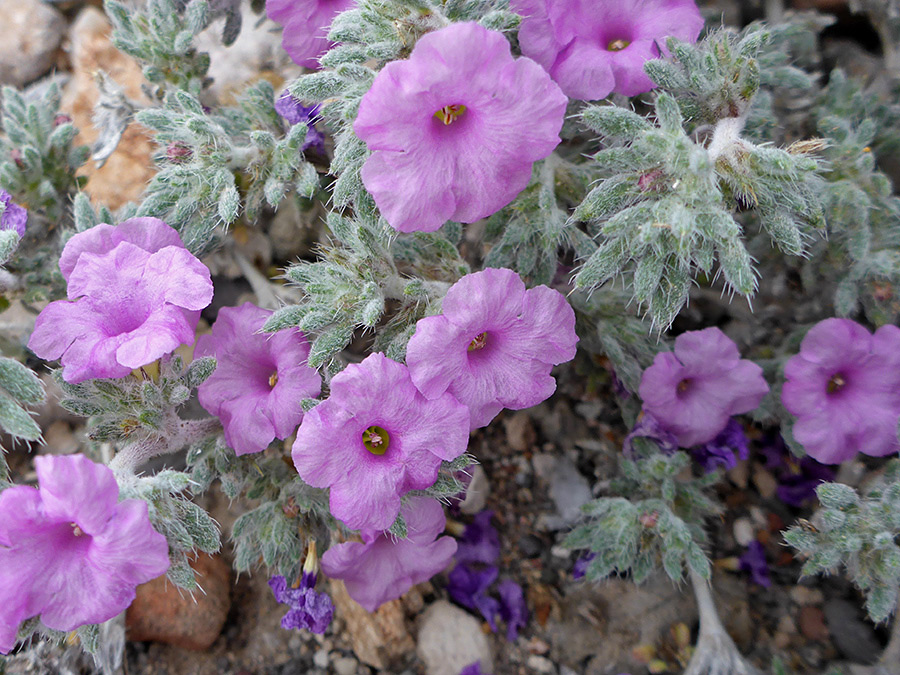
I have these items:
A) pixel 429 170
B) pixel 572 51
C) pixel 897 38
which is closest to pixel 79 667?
pixel 429 170

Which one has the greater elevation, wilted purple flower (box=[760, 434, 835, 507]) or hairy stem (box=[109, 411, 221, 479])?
hairy stem (box=[109, 411, 221, 479])

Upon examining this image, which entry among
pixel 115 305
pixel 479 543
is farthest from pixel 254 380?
pixel 479 543

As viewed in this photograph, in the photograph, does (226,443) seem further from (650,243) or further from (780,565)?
(780,565)

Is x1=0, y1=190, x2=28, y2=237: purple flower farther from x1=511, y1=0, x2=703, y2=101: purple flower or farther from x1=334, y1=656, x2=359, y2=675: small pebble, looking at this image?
x1=334, y1=656, x2=359, y2=675: small pebble

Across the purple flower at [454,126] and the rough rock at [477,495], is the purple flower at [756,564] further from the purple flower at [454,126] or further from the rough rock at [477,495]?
the purple flower at [454,126]

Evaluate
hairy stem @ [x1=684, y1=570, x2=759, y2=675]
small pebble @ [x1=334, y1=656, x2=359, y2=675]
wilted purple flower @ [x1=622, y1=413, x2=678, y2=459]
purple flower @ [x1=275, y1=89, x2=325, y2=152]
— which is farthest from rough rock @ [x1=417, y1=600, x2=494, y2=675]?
purple flower @ [x1=275, y1=89, x2=325, y2=152]

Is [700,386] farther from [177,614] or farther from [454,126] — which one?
[177,614]

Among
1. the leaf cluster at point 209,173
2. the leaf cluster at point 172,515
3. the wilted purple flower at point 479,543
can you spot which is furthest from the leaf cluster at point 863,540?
the leaf cluster at point 209,173

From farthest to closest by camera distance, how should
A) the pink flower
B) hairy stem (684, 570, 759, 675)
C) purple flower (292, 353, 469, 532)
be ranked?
hairy stem (684, 570, 759, 675), the pink flower, purple flower (292, 353, 469, 532)
